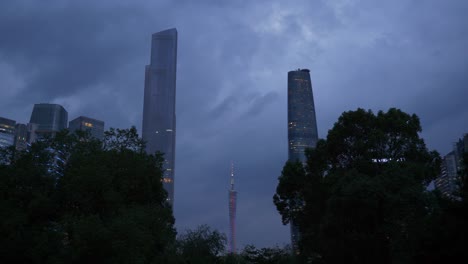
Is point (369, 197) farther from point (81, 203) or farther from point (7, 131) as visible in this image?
point (7, 131)

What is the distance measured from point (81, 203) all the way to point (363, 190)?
744 inches

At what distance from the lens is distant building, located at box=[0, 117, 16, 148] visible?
18025cm

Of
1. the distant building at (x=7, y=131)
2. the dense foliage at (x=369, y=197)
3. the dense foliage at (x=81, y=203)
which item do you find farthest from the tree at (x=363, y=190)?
the distant building at (x=7, y=131)

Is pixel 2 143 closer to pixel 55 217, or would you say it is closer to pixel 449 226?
pixel 55 217

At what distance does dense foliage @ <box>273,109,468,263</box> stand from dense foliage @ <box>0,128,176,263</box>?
1256cm

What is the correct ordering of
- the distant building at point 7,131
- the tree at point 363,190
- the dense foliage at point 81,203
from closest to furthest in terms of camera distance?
the dense foliage at point 81,203 → the tree at point 363,190 → the distant building at point 7,131

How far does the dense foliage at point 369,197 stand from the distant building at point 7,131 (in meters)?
163

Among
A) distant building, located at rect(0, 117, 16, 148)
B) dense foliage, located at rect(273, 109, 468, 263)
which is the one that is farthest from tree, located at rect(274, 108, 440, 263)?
distant building, located at rect(0, 117, 16, 148)

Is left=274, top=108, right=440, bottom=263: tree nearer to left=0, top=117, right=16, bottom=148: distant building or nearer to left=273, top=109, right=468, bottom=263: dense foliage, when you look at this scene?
left=273, top=109, right=468, bottom=263: dense foliage

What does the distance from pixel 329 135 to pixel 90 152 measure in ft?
64.8

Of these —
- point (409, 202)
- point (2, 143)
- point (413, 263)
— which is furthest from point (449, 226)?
point (2, 143)

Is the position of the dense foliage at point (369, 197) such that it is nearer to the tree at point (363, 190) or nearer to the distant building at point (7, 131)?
the tree at point (363, 190)

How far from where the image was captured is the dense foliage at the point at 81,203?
2656 cm

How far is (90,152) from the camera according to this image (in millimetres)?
36250
